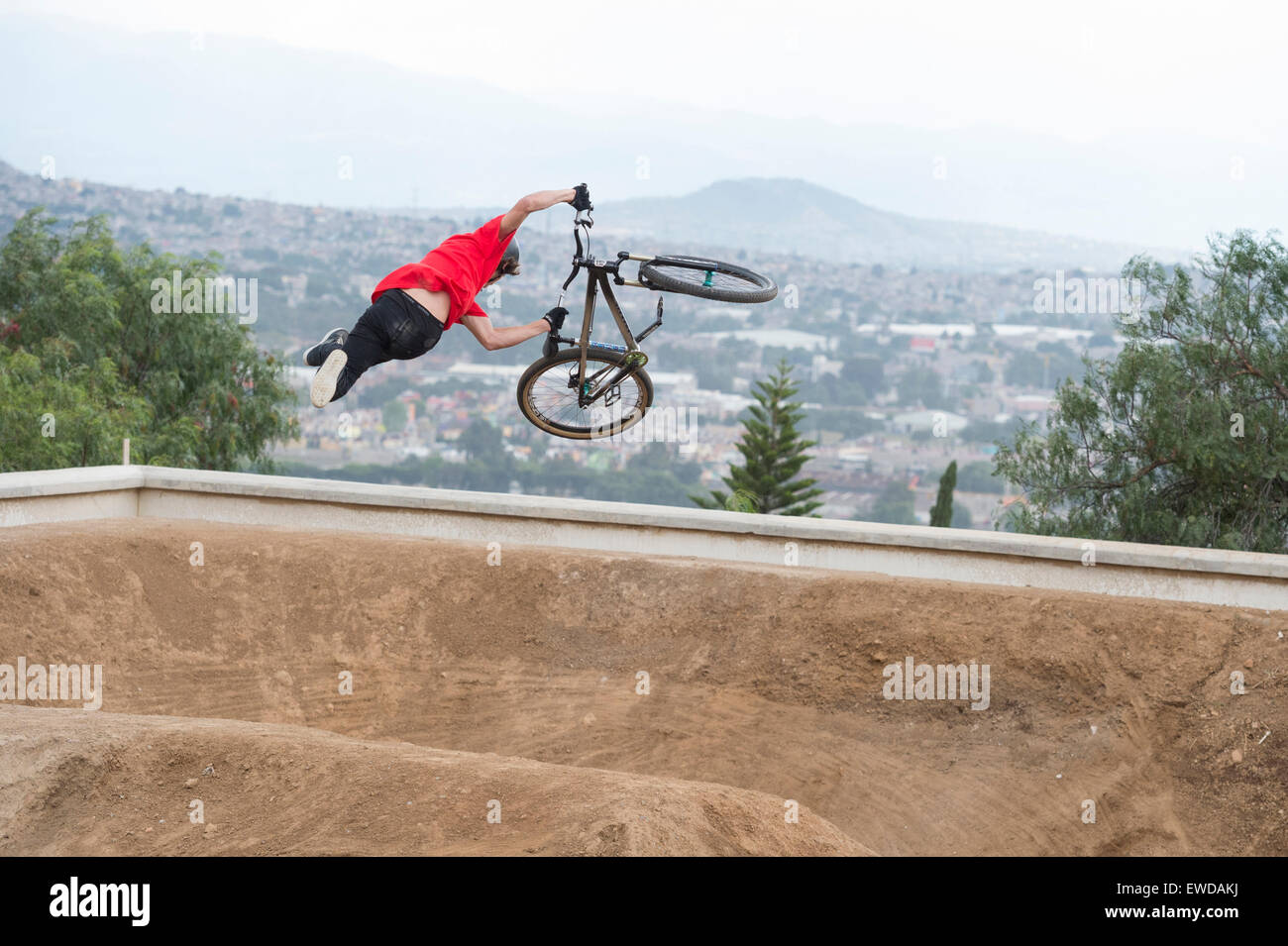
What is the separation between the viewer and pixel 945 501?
34594mm

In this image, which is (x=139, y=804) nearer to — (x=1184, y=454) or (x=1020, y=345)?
(x=1184, y=454)

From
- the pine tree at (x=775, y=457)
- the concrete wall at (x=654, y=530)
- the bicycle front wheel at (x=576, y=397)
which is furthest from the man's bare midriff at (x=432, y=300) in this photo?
the pine tree at (x=775, y=457)

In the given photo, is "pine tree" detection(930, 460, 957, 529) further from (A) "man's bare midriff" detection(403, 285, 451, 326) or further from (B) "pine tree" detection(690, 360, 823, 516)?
(A) "man's bare midriff" detection(403, 285, 451, 326)

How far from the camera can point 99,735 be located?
677 cm

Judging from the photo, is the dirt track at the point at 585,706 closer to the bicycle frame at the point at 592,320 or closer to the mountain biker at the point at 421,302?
the mountain biker at the point at 421,302

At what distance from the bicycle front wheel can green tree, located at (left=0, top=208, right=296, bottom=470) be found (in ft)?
64.9

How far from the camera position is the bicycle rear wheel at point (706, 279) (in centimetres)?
814

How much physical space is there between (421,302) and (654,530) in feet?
14.6

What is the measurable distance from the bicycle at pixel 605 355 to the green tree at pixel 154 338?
65.2 ft

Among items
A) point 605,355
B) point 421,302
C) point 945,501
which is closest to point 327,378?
point 421,302

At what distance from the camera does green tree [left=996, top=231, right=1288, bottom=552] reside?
19531 mm

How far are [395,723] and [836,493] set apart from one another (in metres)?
56.6

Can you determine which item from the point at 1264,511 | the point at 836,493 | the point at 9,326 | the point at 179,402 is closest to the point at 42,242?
the point at 9,326

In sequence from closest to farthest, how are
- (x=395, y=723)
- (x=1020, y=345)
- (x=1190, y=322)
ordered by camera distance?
(x=395, y=723) → (x=1190, y=322) → (x=1020, y=345)
